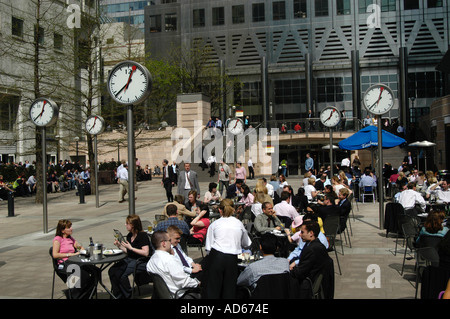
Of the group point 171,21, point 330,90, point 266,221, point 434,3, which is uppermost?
point 171,21

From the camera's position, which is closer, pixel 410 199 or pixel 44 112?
pixel 410 199

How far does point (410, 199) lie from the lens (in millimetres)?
12602

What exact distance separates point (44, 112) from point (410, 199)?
10589 mm

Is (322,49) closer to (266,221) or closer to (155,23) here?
(155,23)

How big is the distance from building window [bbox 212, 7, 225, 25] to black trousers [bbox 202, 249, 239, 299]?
52453 mm

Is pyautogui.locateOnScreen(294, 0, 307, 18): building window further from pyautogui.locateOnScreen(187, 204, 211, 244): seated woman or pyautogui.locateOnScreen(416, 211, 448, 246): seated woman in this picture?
pyautogui.locateOnScreen(416, 211, 448, 246): seated woman

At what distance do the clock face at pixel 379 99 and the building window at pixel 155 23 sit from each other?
50870 millimetres

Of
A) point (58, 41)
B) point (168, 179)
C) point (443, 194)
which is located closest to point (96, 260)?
point (443, 194)

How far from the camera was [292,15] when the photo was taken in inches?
2106

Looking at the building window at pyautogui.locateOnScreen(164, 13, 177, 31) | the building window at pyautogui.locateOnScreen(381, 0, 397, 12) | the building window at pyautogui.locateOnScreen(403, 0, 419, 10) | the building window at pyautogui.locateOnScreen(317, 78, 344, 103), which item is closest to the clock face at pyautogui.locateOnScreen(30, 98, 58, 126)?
the building window at pyautogui.locateOnScreen(317, 78, 344, 103)

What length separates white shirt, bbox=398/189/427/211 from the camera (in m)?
12.6

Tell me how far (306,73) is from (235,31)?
9.88 metres

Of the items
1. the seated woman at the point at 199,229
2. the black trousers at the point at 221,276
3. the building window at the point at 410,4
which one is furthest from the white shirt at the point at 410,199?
the building window at the point at 410,4
